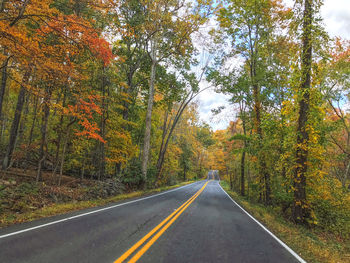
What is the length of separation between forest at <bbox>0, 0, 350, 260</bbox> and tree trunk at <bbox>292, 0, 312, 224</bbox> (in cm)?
4

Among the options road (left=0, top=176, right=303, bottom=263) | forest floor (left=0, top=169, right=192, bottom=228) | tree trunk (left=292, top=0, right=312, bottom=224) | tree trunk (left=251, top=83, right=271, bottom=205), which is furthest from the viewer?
tree trunk (left=251, top=83, right=271, bottom=205)

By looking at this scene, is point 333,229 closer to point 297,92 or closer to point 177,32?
point 297,92

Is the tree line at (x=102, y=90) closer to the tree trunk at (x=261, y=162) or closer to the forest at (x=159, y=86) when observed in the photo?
the forest at (x=159, y=86)

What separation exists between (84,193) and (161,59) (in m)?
13.0

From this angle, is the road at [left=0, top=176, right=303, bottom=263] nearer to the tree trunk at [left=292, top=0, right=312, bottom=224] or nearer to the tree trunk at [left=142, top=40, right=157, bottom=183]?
the tree trunk at [left=292, top=0, right=312, bottom=224]

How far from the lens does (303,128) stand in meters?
7.16

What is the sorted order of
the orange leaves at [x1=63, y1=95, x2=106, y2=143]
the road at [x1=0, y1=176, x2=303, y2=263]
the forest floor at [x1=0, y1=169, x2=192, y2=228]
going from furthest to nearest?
the orange leaves at [x1=63, y1=95, x2=106, y2=143] → the forest floor at [x1=0, y1=169, x2=192, y2=228] → the road at [x1=0, y1=176, x2=303, y2=263]

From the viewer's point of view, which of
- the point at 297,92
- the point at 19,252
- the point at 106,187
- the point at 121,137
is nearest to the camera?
the point at 19,252

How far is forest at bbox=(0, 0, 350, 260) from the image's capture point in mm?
7152

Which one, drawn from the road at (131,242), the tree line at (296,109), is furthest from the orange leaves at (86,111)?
the tree line at (296,109)

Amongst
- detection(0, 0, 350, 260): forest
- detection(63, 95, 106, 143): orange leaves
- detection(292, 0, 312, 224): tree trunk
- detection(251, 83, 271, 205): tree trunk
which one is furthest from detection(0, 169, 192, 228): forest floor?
detection(251, 83, 271, 205): tree trunk

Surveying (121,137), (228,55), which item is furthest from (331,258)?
(228,55)

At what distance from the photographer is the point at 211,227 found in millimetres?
5641

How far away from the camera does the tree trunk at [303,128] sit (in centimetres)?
710
